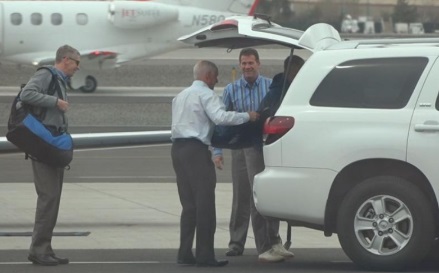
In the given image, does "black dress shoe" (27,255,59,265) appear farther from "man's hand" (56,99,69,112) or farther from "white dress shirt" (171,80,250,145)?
"white dress shirt" (171,80,250,145)

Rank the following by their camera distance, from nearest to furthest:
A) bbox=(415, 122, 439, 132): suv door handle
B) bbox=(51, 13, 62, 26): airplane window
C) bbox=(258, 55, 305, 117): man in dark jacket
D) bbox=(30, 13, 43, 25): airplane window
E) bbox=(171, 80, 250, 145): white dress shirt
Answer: bbox=(415, 122, 439, 132): suv door handle
bbox=(171, 80, 250, 145): white dress shirt
bbox=(258, 55, 305, 117): man in dark jacket
bbox=(30, 13, 43, 25): airplane window
bbox=(51, 13, 62, 26): airplane window

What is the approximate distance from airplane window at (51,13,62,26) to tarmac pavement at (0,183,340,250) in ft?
70.5

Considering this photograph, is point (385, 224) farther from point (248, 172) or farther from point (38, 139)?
point (38, 139)

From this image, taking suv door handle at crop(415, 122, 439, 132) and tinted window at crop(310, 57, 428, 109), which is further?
tinted window at crop(310, 57, 428, 109)

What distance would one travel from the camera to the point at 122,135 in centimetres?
1287

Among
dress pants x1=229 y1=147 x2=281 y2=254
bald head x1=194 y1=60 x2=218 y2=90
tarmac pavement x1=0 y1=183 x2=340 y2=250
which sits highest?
bald head x1=194 y1=60 x2=218 y2=90

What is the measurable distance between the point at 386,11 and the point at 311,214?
49.1m

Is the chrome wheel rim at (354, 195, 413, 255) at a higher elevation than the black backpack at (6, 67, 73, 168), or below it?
below

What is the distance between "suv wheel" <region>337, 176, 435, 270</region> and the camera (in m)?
9.14

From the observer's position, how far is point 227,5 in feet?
127

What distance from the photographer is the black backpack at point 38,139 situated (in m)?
9.88

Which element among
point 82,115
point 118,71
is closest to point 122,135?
point 82,115

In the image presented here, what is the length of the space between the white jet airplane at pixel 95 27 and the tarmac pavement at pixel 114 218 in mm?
21028

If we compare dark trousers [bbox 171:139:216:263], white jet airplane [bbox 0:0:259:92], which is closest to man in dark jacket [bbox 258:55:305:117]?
dark trousers [bbox 171:139:216:263]
